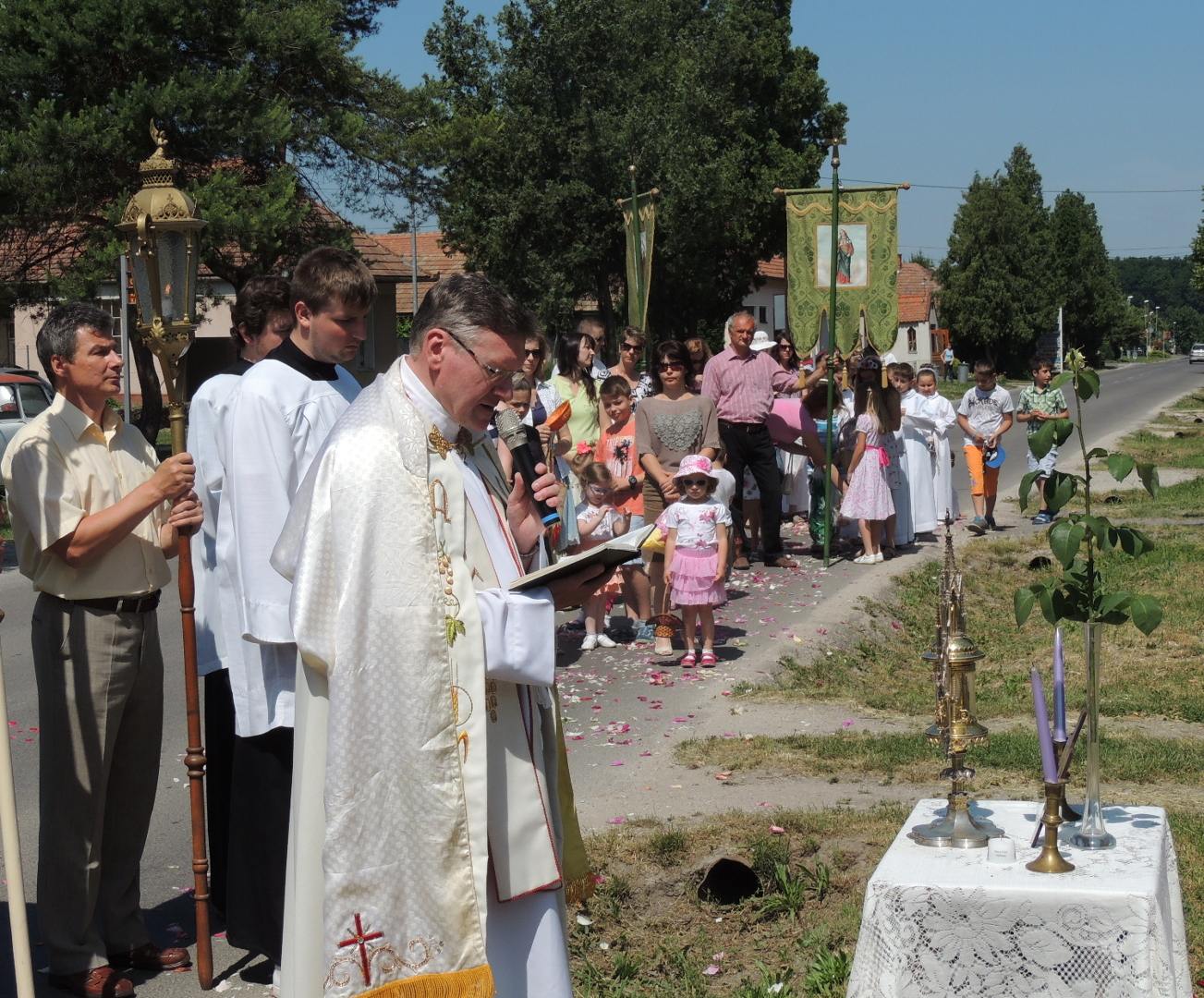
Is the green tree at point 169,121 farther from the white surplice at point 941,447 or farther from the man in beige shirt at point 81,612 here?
the man in beige shirt at point 81,612

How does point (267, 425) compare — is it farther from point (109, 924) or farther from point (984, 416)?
point (984, 416)

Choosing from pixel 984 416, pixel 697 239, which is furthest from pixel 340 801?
pixel 697 239

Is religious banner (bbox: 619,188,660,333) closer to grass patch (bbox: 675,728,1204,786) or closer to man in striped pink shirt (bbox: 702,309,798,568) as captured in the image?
man in striped pink shirt (bbox: 702,309,798,568)

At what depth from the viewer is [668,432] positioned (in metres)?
11.1

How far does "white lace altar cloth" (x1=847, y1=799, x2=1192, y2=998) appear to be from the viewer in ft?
11.7

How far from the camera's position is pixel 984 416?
53.5 feet

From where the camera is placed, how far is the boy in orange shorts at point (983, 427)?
16.0 meters

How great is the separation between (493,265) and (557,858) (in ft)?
117

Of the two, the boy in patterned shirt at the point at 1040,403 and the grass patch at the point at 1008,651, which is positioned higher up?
the boy in patterned shirt at the point at 1040,403

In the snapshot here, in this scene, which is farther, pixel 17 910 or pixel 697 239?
pixel 697 239

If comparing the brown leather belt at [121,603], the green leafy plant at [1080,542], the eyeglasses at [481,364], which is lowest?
the brown leather belt at [121,603]

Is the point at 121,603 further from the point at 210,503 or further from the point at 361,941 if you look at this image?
the point at 361,941

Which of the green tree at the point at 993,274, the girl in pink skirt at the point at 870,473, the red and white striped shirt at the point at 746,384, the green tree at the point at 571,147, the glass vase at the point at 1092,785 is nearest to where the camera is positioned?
the glass vase at the point at 1092,785

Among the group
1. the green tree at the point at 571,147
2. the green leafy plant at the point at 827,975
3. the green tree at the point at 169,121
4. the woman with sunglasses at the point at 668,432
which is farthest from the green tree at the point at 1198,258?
the green leafy plant at the point at 827,975
